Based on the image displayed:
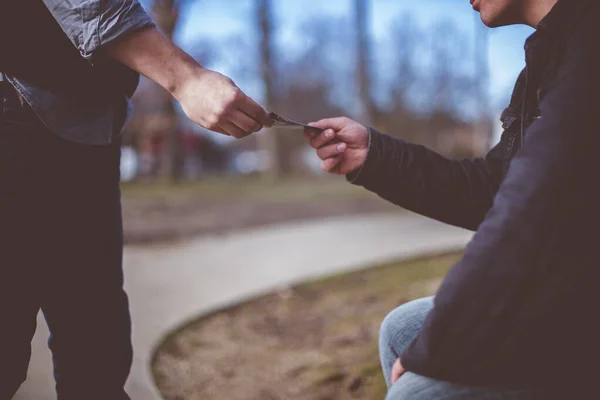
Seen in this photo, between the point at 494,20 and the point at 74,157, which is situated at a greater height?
the point at 494,20

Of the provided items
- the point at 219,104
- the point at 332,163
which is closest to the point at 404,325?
the point at 332,163

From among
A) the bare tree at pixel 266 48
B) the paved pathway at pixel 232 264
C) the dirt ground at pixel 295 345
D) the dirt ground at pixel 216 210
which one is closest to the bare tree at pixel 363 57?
the dirt ground at pixel 216 210

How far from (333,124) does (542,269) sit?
0.80 m

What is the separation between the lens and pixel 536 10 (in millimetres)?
1290

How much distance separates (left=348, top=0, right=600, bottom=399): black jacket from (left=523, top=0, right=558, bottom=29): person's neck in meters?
0.15

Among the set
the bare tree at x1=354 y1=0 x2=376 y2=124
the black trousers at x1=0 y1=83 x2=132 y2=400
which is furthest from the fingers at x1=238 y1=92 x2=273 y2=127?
the bare tree at x1=354 y1=0 x2=376 y2=124

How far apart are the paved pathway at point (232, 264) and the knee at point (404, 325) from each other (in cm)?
149

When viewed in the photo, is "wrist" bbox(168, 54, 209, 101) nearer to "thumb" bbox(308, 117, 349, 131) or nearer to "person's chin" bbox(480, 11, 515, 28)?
"thumb" bbox(308, 117, 349, 131)

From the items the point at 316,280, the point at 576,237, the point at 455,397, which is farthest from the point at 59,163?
the point at 316,280

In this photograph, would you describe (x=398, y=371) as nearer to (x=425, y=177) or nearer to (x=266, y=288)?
(x=425, y=177)

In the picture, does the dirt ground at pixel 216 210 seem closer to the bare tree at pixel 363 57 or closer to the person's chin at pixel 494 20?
the bare tree at pixel 363 57

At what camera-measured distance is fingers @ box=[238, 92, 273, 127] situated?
51.1 inches

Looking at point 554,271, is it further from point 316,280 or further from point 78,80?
point 316,280

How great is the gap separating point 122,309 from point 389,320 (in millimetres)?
786
